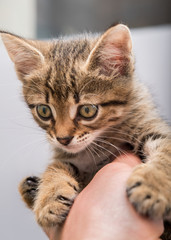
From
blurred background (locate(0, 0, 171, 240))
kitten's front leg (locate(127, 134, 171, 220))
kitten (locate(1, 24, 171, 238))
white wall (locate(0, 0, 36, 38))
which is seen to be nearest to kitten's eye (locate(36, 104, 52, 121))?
kitten (locate(1, 24, 171, 238))

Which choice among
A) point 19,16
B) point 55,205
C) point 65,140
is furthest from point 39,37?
point 55,205

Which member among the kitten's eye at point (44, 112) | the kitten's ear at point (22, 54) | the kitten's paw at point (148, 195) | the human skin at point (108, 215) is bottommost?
the human skin at point (108, 215)

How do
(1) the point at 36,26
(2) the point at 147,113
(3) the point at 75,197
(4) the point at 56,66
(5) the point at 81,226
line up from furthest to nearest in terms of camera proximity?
(1) the point at 36,26 < (2) the point at 147,113 < (4) the point at 56,66 < (3) the point at 75,197 < (5) the point at 81,226

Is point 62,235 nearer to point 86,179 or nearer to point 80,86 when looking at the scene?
point 86,179

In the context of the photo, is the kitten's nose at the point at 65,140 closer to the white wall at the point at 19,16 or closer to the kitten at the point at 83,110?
the kitten at the point at 83,110

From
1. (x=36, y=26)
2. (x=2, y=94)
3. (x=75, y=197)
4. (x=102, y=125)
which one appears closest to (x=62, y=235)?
(x=75, y=197)

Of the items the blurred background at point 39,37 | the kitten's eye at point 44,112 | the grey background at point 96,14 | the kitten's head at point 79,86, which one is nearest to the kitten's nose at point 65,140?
the kitten's head at point 79,86

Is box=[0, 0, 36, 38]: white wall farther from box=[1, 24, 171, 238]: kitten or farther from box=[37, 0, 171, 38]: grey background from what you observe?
box=[1, 24, 171, 238]: kitten
